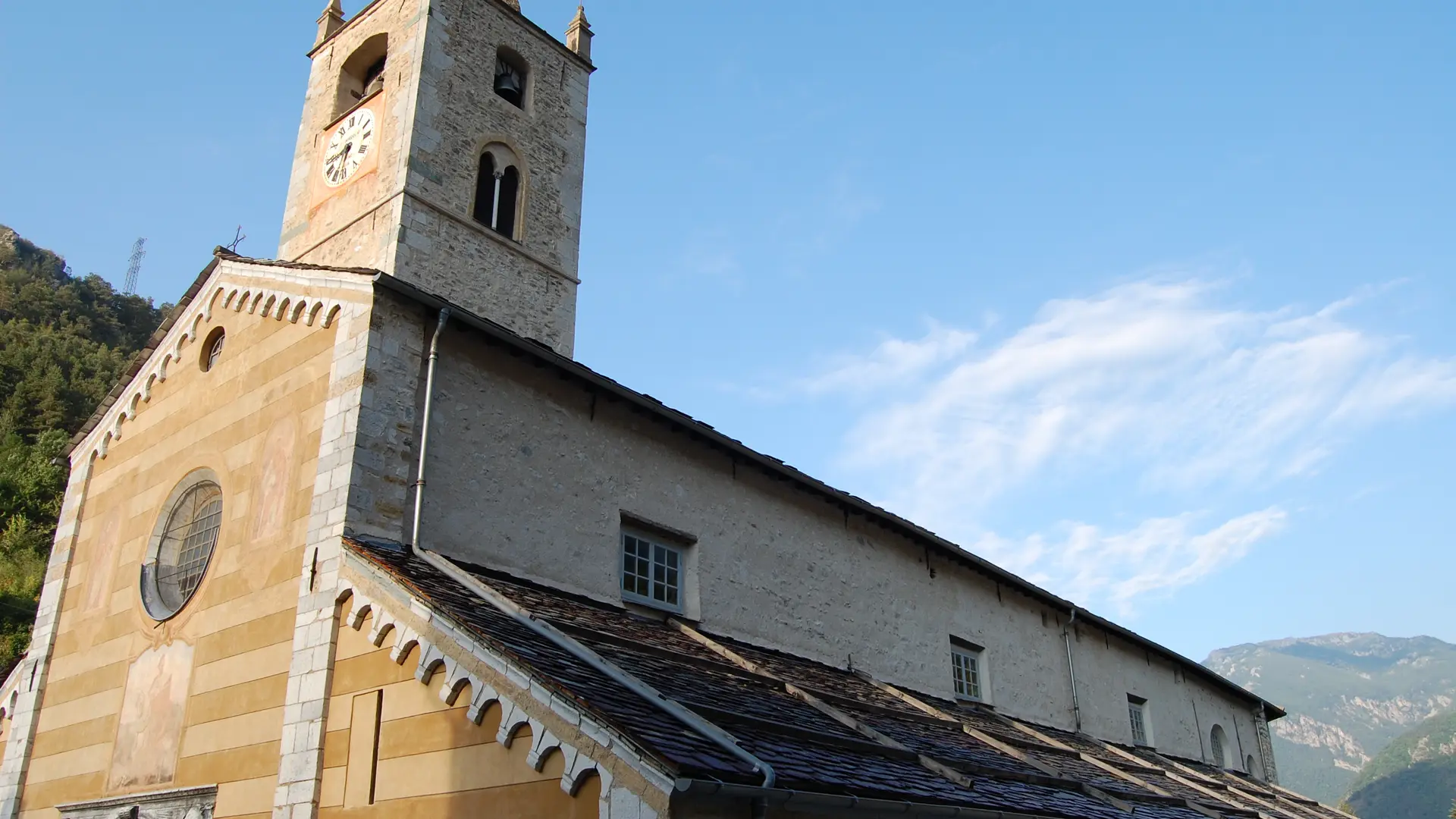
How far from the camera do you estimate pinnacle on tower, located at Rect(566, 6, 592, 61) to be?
23.3 m

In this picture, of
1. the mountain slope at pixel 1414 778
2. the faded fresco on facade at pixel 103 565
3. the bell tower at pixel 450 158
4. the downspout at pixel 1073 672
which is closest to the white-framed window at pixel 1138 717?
the downspout at pixel 1073 672

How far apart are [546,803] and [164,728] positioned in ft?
19.3

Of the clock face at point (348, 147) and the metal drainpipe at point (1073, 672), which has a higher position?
the clock face at point (348, 147)

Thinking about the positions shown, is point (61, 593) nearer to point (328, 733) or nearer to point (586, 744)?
point (328, 733)

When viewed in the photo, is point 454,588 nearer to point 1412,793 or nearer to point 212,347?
point 212,347

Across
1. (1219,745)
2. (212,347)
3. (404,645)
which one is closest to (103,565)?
(212,347)

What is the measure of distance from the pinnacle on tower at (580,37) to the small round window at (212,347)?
40.0 feet

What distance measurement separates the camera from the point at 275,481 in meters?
11.1

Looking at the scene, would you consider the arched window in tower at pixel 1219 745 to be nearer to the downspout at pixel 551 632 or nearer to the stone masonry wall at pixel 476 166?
the stone masonry wall at pixel 476 166

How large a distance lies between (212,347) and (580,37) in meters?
12.8

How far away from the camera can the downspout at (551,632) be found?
25.2 ft

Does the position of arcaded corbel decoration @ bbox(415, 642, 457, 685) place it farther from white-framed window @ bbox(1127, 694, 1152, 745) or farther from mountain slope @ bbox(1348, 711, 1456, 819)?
mountain slope @ bbox(1348, 711, 1456, 819)

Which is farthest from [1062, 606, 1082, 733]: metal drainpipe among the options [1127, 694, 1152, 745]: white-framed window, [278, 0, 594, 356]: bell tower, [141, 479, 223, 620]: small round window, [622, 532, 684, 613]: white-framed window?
[141, 479, 223, 620]: small round window

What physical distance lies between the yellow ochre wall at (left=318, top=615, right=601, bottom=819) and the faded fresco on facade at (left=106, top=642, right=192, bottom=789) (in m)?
2.82
